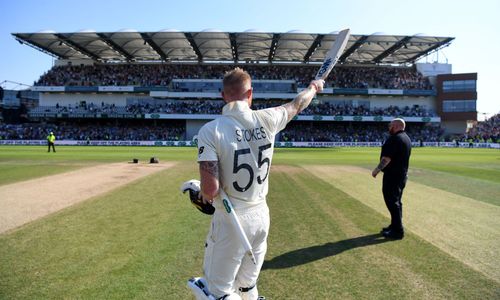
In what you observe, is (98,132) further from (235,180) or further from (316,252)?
(235,180)

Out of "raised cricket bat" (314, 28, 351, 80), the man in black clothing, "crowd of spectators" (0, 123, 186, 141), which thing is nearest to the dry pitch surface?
"raised cricket bat" (314, 28, 351, 80)

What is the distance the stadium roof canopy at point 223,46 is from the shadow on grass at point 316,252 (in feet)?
160

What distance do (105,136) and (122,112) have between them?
5.63 meters

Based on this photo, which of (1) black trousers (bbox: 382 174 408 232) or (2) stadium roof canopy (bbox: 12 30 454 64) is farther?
(2) stadium roof canopy (bbox: 12 30 454 64)

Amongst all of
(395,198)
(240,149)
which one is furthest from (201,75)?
(240,149)

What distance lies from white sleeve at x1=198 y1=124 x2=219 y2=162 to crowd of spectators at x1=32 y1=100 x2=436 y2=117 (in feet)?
200

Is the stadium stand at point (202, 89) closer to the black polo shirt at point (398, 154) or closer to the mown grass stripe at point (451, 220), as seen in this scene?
the mown grass stripe at point (451, 220)

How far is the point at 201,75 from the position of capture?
226 feet

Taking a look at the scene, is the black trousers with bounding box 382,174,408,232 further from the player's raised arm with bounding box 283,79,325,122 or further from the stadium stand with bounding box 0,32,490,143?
the stadium stand with bounding box 0,32,490,143

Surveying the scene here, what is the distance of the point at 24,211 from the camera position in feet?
30.0


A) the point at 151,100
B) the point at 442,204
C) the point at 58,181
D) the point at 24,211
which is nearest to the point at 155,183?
the point at 58,181

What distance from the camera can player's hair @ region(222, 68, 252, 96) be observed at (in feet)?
10.6

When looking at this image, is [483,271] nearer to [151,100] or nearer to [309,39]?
[309,39]

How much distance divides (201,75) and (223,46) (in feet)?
34.2
